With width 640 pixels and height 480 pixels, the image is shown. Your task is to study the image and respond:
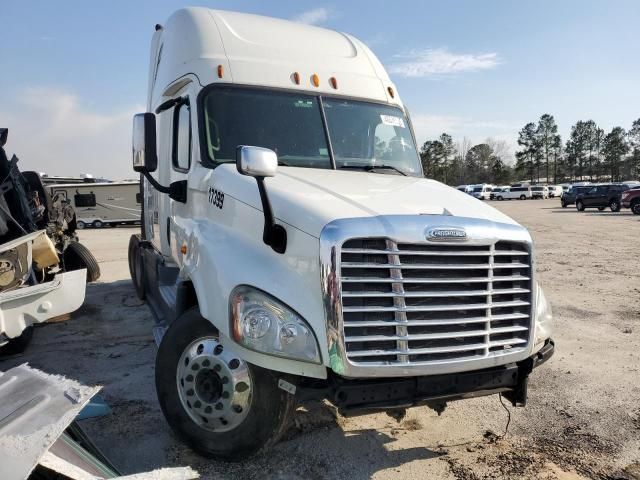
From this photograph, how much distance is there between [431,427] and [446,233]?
1.88 meters

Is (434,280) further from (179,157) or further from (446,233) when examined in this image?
(179,157)

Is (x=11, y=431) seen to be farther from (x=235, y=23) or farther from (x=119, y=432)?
(x=235, y=23)

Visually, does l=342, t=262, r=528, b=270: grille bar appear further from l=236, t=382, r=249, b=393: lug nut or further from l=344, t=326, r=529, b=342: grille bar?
l=236, t=382, r=249, b=393: lug nut

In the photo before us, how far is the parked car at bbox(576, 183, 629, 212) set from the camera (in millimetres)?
32750

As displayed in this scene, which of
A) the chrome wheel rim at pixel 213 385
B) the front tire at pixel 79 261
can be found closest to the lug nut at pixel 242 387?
the chrome wheel rim at pixel 213 385

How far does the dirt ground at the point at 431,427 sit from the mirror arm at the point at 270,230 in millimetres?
Answer: 1468

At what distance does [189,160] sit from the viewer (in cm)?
450

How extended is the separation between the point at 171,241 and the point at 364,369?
302cm

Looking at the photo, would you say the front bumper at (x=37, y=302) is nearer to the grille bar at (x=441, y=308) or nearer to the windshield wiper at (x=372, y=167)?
the windshield wiper at (x=372, y=167)

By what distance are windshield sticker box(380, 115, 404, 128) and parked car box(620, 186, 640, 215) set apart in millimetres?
29290

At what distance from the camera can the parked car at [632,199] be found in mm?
29188

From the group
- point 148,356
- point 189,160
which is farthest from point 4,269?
point 189,160

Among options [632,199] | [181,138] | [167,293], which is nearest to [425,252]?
[181,138]

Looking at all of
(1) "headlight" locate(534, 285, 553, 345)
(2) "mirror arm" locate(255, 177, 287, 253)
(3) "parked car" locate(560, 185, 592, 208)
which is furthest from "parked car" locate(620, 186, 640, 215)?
(2) "mirror arm" locate(255, 177, 287, 253)
